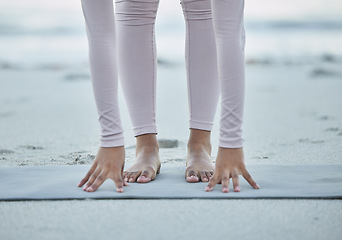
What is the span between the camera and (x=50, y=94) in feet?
14.9

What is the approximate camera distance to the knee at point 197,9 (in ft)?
6.89

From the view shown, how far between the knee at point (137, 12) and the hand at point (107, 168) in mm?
544

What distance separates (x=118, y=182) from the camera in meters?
1.76

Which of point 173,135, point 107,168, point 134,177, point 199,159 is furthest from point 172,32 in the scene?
point 107,168

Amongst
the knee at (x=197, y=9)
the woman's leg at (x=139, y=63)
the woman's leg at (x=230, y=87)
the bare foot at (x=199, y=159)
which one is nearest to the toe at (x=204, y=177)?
the bare foot at (x=199, y=159)

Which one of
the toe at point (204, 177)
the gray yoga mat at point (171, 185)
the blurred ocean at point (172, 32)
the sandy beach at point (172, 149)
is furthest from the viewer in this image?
the blurred ocean at point (172, 32)

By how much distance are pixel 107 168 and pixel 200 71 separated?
57cm

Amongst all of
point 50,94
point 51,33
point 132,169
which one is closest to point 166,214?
point 132,169

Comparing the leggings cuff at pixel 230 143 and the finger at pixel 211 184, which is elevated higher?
the leggings cuff at pixel 230 143

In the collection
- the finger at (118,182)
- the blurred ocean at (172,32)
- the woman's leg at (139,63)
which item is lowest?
the blurred ocean at (172,32)

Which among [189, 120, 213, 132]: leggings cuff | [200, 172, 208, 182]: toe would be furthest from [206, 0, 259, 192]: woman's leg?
[189, 120, 213, 132]: leggings cuff

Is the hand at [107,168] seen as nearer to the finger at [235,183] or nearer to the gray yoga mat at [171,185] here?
the gray yoga mat at [171,185]

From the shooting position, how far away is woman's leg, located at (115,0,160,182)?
6.94 feet

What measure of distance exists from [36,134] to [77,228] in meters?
1.70
